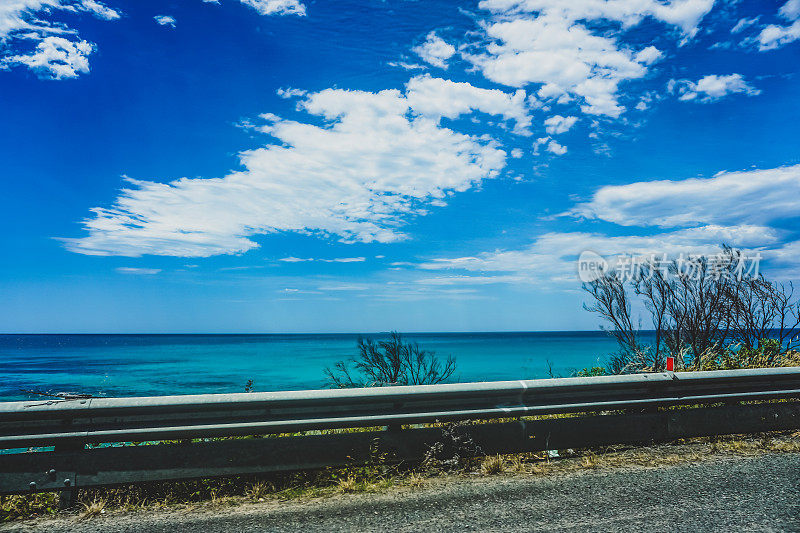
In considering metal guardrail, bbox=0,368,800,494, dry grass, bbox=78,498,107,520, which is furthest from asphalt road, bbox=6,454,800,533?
metal guardrail, bbox=0,368,800,494

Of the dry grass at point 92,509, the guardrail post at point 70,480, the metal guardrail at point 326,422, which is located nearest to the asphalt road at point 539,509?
the dry grass at point 92,509

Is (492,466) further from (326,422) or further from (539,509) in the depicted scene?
(326,422)

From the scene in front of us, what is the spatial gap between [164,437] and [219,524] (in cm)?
94

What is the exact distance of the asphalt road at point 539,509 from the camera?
132 inches

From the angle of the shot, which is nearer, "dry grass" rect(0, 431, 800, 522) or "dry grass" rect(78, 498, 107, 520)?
"dry grass" rect(78, 498, 107, 520)

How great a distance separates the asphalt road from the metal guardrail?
45cm

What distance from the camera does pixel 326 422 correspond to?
169 inches

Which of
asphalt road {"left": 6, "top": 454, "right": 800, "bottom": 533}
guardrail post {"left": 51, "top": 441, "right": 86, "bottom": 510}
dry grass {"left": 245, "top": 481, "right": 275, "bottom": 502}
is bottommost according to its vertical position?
asphalt road {"left": 6, "top": 454, "right": 800, "bottom": 533}

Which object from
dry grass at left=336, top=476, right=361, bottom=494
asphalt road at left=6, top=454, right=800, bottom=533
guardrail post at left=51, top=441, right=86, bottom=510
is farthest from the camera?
dry grass at left=336, top=476, right=361, bottom=494

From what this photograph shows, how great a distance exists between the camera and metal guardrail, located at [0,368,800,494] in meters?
3.86

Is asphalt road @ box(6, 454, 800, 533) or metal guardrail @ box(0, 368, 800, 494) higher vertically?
metal guardrail @ box(0, 368, 800, 494)

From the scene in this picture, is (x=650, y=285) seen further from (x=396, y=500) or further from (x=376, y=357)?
(x=396, y=500)

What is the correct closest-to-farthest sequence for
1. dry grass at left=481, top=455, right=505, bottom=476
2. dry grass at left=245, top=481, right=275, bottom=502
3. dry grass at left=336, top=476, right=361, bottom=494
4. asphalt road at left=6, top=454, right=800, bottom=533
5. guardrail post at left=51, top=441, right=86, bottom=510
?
1. asphalt road at left=6, top=454, right=800, bottom=533
2. guardrail post at left=51, top=441, right=86, bottom=510
3. dry grass at left=245, top=481, right=275, bottom=502
4. dry grass at left=336, top=476, right=361, bottom=494
5. dry grass at left=481, top=455, right=505, bottom=476

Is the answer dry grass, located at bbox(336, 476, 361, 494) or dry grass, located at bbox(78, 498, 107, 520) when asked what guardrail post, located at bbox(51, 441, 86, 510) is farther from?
dry grass, located at bbox(336, 476, 361, 494)
